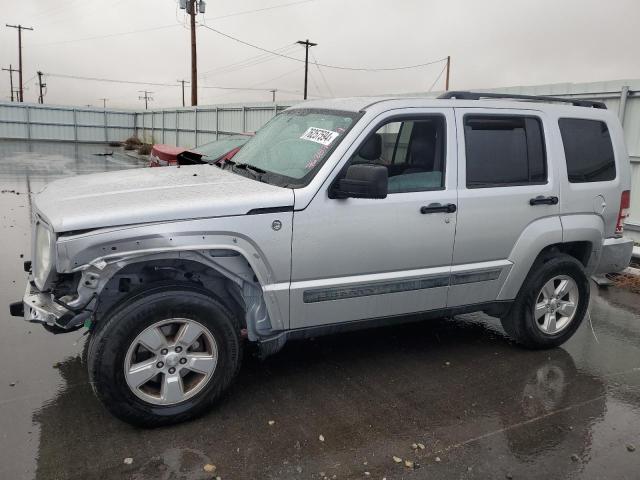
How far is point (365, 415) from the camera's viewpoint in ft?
12.1

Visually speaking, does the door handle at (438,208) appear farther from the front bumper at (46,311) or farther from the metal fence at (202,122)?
the metal fence at (202,122)

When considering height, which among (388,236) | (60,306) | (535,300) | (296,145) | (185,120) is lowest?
(535,300)

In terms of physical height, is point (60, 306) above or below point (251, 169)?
below

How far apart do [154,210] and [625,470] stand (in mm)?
3159

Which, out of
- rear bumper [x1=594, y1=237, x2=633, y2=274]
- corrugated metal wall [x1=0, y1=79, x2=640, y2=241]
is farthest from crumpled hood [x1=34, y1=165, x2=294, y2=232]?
corrugated metal wall [x1=0, y1=79, x2=640, y2=241]

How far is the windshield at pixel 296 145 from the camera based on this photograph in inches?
150

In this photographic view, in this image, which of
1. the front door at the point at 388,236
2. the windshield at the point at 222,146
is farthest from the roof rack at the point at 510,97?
the windshield at the point at 222,146

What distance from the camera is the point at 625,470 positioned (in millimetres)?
3219

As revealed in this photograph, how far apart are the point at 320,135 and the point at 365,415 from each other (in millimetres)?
1997

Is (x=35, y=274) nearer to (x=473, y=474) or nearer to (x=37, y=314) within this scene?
(x=37, y=314)

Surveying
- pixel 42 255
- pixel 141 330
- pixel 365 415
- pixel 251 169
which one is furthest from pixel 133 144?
pixel 365 415

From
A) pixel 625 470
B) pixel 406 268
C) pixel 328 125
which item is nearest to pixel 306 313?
pixel 406 268

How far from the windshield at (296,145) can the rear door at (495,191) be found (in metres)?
1.01

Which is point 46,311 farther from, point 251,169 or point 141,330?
point 251,169
